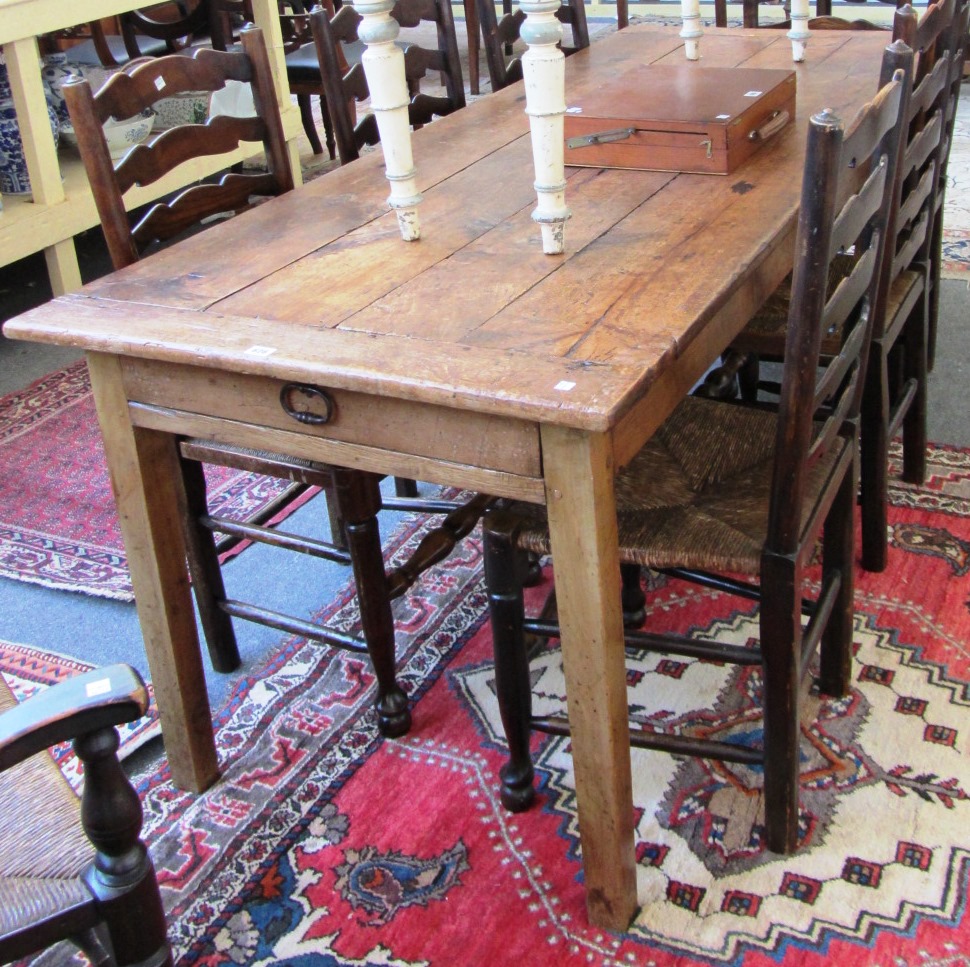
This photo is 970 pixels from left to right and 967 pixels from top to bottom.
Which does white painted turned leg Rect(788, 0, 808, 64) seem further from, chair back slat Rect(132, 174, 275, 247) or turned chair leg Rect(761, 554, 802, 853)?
turned chair leg Rect(761, 554, 802, 853)

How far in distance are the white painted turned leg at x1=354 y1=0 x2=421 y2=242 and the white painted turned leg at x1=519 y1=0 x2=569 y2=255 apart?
0.21 m

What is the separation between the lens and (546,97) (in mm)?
1423

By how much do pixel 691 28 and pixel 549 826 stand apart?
1.78 m

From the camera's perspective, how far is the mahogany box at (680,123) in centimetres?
187

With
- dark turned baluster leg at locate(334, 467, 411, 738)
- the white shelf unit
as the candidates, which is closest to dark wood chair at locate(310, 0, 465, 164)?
dark turned baluster leg at locate(334, 467, 411, 738)

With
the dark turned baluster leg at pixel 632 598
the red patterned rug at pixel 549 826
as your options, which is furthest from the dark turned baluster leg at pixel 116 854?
the dark turned baluster leg at pixel 632 598

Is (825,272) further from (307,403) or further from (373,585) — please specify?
(373,585)

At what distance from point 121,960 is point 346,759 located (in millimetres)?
694

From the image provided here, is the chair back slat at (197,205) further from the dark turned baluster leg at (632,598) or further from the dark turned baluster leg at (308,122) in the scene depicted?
the dark turned baluster leg at (308,122)

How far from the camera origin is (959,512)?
2.35 metres

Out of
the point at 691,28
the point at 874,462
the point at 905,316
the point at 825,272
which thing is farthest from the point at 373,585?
the point at 691,28

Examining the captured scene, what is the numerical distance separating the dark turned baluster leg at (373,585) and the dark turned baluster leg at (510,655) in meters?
0.25

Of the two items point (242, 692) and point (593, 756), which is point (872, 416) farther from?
point (242, 692)

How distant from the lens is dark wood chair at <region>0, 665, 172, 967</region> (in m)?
1.05
